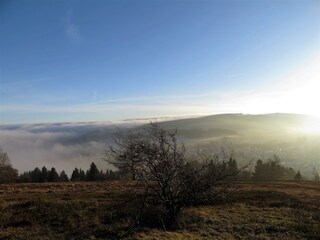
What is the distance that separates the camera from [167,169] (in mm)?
14922

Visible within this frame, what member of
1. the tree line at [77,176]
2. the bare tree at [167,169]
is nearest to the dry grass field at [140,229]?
the bare tree at [167,169]

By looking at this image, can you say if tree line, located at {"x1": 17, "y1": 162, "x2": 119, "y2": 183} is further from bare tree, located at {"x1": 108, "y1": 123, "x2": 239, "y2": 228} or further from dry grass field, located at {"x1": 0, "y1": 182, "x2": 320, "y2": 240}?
bare tree, located at {"x1": 108, "y1": 123, "x2": 239, "y2": 228}

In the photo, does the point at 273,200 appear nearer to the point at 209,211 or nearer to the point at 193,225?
the point at 209,211

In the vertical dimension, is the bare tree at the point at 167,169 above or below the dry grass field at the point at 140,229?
above

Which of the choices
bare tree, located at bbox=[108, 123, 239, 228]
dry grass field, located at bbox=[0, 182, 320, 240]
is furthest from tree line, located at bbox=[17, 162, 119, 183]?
bare tree, located at bbox=[108, 123, 239, 228]

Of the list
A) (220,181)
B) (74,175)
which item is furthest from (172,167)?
(74,175)

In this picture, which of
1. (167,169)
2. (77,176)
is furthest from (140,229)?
(77,176)

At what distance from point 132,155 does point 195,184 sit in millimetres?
3011

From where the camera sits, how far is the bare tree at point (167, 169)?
14.9 meters

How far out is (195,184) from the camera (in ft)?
50.4

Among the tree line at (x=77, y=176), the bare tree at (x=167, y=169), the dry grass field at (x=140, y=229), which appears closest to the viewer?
the dry grass field at (x=140, y=229)

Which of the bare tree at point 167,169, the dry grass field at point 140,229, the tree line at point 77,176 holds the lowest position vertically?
the tree line at point 77,176

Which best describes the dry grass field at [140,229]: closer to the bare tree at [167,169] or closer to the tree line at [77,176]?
the bare tree at [167,169]

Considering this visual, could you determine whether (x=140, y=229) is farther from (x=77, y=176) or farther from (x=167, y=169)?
(x=77, y=176)
